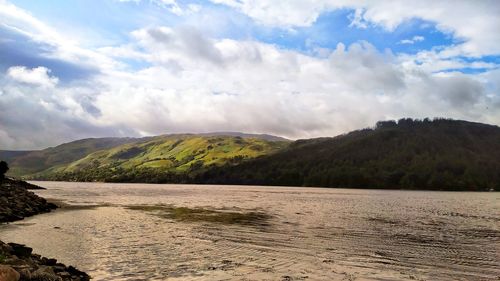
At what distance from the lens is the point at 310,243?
42.3 metres

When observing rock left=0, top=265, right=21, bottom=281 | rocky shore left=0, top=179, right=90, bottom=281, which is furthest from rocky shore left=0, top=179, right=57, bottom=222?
rock left=0, top=265, right=21, bottom=281

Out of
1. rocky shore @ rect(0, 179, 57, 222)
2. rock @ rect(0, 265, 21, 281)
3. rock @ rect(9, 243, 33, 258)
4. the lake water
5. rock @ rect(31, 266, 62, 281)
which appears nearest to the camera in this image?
rock @ rect(0, 265, 21, 281)

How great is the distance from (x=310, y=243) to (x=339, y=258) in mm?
8002

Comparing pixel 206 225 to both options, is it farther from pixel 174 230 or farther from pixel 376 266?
pixel 376 266

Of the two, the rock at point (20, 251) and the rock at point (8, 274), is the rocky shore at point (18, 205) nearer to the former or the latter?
the rock at point (20, 251)

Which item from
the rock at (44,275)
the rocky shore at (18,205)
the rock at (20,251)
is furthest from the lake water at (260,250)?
the rock at (44,275)

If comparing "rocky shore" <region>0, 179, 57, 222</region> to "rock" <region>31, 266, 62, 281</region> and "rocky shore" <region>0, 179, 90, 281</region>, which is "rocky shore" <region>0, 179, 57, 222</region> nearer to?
"rocky shore" <region>0, 179, 90, 281</region>

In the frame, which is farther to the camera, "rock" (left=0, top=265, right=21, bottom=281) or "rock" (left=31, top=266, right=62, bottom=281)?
"rock" (left=31, top=266, right=62, bottom=281)

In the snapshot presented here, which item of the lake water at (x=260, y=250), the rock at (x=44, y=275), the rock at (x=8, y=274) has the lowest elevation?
the lake water at (x=260, y=250)

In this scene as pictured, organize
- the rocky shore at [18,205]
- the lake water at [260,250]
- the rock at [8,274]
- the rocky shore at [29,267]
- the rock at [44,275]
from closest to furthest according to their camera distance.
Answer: the rock at [8,274] < the rocky shore at [29,267] < the rock at [44,275] < the lake water at [260,250] < the rocky shore at [18,205]

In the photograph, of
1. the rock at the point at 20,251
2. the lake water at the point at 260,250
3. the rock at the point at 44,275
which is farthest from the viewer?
the lake water at the point at 260,250

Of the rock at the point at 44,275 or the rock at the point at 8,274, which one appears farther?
the rock at the point at 44,275

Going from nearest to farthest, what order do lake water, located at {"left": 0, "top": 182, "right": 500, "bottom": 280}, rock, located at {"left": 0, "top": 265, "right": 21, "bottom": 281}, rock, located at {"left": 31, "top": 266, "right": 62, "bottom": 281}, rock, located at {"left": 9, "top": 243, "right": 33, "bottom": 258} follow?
1. rock, located at {"left": 0, "top": 265, "right": 21, "bottom": 281}
2. rock, located at {"left": 31, "top": 266, "right": 62, "bottom": 281}
3. rock, located at {"left": 9, "top": 243, "right": 33, "bottom": 258}
4. lake water, located at {"left": 0, "top": 182, "right": 500, "bottom": 280}

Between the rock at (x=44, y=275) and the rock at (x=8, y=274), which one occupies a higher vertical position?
the rock at (x=8, y=274)
